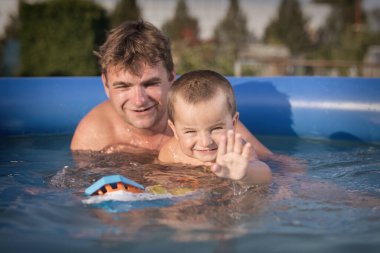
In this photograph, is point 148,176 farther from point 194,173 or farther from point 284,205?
point 284,205

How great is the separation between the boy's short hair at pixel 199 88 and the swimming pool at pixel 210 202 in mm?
446

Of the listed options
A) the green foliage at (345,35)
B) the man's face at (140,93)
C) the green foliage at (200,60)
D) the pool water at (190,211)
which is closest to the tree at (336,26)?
the green foliage at (345,35)

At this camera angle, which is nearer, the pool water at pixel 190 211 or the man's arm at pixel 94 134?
the pool water at pixel 190 211

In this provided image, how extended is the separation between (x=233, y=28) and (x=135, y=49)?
15.7 m

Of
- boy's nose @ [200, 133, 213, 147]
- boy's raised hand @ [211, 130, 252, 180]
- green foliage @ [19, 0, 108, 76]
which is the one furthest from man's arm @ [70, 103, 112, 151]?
green foliage @ [19, 0, 108, 76]

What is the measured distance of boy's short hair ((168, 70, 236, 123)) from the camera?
279 centimetres

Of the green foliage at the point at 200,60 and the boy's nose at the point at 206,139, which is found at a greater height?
the boy's nose at the point at 206,139

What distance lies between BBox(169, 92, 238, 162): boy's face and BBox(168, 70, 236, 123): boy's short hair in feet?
0.09

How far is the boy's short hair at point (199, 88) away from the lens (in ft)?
9.15

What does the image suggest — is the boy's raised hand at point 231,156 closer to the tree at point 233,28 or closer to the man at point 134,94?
the man at point 134,94

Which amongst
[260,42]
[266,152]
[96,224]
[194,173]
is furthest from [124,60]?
[260,42]

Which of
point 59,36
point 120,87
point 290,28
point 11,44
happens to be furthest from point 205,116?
point 290,28

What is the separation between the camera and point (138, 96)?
3.54 m

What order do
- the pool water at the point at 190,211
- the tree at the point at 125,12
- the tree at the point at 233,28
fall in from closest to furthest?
the pool water at the point at 190,211, the tree at the point at 125,12, the tree at the point at 233,28
